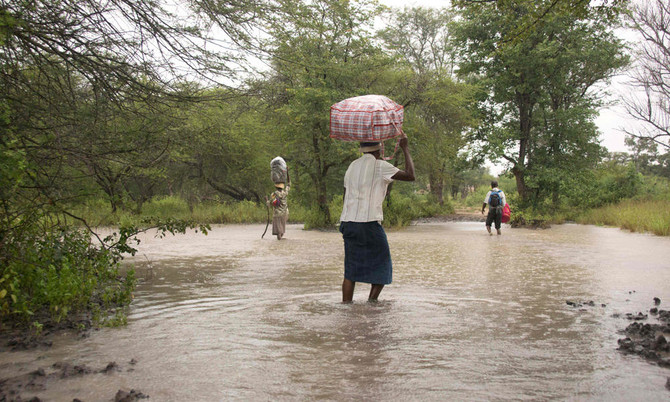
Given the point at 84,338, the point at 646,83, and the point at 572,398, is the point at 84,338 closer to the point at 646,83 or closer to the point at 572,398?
the point at 572,398

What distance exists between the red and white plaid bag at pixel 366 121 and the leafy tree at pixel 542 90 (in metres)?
22.5

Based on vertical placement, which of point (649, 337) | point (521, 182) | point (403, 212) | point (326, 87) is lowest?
point (649, 337)

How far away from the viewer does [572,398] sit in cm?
364

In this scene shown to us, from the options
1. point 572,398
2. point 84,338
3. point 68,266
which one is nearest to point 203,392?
point 84,338

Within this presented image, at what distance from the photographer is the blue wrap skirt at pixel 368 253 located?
6.47 metres

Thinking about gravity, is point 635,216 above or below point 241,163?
below

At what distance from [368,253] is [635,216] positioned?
19.3 m

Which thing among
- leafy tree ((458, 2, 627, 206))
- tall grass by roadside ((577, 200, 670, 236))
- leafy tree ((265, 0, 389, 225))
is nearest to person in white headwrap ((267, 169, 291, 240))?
leafy tree ((265, 0, 389, 225))

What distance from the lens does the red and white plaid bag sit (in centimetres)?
636

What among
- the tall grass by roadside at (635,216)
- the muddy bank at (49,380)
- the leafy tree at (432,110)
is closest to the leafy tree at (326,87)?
the leafy tree at (432,110)

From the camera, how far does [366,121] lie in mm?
6367

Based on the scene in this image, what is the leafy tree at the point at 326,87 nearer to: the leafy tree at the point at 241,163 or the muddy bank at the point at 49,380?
the leafy tree at the point at 241,163

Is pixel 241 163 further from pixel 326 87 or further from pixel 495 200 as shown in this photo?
pixel 495 200

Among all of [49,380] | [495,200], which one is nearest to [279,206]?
[495,200]
